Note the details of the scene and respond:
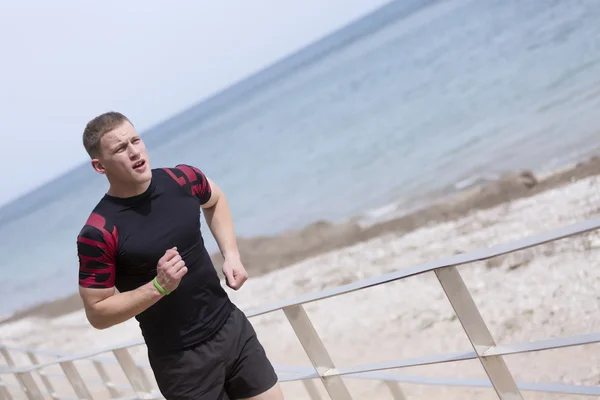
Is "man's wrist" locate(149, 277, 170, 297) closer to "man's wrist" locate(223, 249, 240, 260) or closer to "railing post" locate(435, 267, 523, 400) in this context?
"man's wrist" locate(223, 249, 240, 260)

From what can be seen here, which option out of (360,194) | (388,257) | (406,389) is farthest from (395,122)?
(406,389)

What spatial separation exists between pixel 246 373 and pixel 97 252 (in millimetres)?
597

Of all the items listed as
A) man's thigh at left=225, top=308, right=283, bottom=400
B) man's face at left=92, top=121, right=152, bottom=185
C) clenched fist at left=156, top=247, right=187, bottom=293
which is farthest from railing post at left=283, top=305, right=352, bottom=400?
man's face at left=92, top=121, right=152, bottom=185

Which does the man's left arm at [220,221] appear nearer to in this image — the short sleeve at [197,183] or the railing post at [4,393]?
the short sleeve at [197,183]

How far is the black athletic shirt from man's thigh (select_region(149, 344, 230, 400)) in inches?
1.2

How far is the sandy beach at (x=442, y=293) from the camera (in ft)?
19.6

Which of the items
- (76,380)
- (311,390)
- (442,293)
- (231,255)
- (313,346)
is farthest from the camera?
(442,293)

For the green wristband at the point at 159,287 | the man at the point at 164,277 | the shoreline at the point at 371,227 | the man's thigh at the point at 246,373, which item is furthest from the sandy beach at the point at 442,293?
the green wristband at the point at 159,287

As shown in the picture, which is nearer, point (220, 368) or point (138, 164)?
point (138, 164)

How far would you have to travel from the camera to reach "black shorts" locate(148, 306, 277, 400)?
6.97 feet

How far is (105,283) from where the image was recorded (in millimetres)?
1981

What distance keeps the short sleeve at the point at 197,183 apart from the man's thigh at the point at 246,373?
14.6 inches

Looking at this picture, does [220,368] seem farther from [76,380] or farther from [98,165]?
[76,380]

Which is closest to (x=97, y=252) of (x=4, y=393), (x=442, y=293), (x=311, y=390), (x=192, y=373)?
(x=192, y=373)
